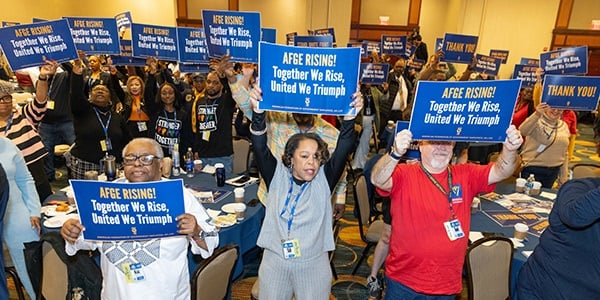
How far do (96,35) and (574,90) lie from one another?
5.90 meters

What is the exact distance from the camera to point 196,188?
14.2 feet

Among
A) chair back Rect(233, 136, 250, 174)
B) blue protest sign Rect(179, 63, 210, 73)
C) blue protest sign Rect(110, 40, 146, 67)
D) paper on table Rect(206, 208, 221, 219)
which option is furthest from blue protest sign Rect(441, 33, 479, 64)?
blue protest sign Rect(110, 40, 146, 67)

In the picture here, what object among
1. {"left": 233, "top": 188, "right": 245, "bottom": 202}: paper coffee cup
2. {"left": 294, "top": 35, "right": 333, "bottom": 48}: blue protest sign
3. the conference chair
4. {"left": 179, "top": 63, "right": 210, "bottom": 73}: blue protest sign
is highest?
{"left": 294, "top": 35, "right": 333, "bottom": 48}: blue protest sign

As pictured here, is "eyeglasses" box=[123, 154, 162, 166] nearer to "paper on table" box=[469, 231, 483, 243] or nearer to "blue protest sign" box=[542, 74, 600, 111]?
"paper on table" box=[469, 231, 483, 243]

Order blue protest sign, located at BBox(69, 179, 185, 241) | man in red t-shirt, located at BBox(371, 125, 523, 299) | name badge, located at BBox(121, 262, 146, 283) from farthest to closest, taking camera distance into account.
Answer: man in red t-shirt, located at BBox(371, 125, 523, 299) → name badge, located at BBox(121, 262, 146, 283) → blue protest sign, located at BBox(69, 179, 185, 241)

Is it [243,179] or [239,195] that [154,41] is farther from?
[239,195]

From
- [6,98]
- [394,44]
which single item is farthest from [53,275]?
[394,44]

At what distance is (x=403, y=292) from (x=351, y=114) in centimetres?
130

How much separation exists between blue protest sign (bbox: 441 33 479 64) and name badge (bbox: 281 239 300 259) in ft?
18.0

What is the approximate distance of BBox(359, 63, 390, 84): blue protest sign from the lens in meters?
7.90

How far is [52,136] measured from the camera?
22.8ft

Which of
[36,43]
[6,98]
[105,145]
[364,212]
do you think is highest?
[36,43]

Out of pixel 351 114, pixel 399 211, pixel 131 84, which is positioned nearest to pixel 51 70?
pixel 131 84

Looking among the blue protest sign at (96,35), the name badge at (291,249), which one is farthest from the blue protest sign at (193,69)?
the name badge at (291,249)
